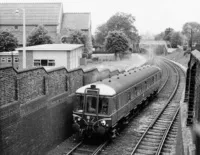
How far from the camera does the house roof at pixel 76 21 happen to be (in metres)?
56.0

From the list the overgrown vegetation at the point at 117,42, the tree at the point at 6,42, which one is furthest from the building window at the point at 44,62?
the overgrown vegetation at the point at 117,42

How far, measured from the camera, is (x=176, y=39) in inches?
3937

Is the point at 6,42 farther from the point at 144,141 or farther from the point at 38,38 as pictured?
the point at 144,141

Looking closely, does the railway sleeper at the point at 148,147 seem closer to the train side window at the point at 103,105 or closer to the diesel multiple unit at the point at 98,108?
the diesel multiple unit at the point at 98,108

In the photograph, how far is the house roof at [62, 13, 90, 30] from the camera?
2203 inches

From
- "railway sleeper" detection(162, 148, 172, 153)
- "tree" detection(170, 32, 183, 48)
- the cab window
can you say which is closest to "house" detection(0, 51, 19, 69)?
the cab window

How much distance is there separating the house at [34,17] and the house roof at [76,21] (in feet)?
5.62

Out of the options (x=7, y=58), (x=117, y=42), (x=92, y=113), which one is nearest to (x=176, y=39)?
(x=117, y=42)

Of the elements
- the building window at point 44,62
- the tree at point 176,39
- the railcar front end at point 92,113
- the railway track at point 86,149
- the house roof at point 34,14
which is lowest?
the railway track at point 86,149

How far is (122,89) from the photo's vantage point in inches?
559

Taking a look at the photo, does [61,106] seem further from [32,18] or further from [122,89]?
[32,18]

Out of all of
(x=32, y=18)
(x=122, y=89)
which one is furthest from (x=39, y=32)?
(x=122, y=89)

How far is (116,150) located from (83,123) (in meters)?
1.81

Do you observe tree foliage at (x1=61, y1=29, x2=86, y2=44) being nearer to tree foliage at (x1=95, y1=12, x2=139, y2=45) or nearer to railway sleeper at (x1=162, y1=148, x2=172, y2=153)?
tree foliage at (x1=95, y1=12, x2=139, y2=45)
